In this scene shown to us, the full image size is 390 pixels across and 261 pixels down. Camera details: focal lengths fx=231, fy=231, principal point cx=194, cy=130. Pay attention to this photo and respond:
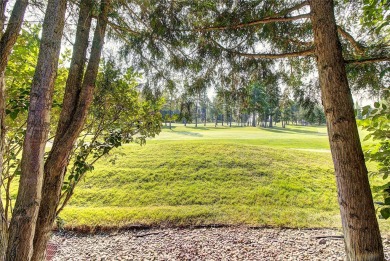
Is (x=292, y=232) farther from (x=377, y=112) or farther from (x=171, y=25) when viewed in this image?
(x=171, y=25)

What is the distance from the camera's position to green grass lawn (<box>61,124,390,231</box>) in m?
5.58

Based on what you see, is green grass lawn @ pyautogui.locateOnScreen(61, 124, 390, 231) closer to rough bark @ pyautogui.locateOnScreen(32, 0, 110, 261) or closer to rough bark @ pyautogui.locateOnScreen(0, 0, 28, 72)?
rough bark @ pyautogui.locateOnScreen(32, 0, 110, 261)

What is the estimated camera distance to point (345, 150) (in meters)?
1.64

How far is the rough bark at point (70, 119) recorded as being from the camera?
6.13 feet

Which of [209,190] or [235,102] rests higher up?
[235,102]

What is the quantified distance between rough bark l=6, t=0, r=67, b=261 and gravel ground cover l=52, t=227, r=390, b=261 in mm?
3057

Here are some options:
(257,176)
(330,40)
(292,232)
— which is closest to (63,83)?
(330,40)

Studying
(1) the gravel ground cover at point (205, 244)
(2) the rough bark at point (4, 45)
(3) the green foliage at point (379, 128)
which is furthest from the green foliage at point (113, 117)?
(1) the gravel ground cover at point (205, 244)

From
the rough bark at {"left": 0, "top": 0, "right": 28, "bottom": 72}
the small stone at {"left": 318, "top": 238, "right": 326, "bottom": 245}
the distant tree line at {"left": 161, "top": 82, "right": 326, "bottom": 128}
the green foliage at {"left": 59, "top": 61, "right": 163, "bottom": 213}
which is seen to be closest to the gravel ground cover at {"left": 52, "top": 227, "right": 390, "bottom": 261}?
the small stone at {"left": 318, "top": 238, "right": 326, "bottom": 245}

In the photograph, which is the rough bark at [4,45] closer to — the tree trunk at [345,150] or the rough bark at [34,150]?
the rough bark at [34,150]

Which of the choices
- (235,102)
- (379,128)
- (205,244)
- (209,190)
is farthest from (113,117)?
(209,190)

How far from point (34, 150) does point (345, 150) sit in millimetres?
2169

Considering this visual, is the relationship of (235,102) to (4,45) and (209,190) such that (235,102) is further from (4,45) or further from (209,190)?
(209,190)

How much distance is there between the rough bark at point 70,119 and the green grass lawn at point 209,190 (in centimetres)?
301
